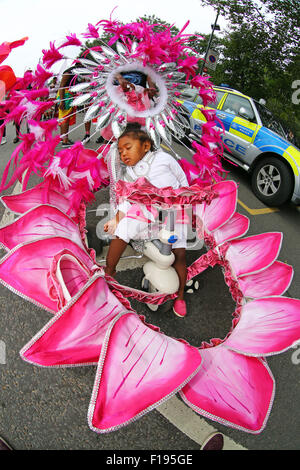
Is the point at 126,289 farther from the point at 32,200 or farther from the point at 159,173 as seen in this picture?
the point at 32,200

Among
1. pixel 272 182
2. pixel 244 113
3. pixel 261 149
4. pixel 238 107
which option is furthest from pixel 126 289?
pixel 238 107

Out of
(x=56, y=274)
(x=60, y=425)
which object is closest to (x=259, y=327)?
(x=56, y=274)

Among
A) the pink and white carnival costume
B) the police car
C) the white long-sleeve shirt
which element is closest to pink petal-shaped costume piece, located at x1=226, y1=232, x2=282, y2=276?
the pink and white carnival costume

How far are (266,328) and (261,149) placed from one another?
3767 millimetres

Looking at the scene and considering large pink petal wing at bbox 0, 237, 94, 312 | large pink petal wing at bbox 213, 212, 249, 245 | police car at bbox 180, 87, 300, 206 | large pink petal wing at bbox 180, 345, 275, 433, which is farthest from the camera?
police car at bbox 180, 87, 300, 206

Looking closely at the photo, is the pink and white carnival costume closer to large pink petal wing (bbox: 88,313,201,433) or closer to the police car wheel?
large pink petal wing (bbox: 88,313,201,433)

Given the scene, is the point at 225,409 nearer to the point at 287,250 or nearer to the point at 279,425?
the point at 279,425

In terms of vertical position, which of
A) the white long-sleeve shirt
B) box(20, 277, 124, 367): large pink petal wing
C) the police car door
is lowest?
box(20, 277, 124, 367): large pink petal wing

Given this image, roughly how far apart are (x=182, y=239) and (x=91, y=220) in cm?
171

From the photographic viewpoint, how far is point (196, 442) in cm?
182

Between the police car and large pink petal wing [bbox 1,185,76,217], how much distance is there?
255 cm

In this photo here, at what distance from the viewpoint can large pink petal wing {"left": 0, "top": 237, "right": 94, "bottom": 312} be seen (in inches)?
60.8

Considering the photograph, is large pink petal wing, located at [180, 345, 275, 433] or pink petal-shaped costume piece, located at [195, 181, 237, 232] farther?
pink petal-shaped costume piece, located at [195, 181, 237, 232]

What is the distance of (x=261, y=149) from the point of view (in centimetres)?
471
